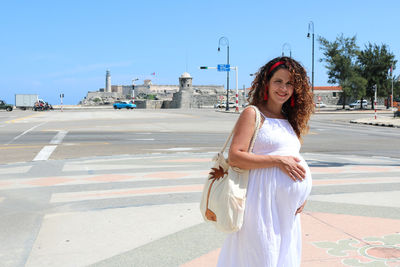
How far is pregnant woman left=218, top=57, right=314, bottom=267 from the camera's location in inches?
95.3

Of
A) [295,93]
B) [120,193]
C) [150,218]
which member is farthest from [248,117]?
[120,193]

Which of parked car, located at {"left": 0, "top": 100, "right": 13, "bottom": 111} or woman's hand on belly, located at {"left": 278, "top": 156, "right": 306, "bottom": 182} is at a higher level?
parked car, located at {"left": 0, "top": 100, "right": 13, "bottom": 111}

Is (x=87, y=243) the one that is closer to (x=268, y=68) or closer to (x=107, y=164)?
(x=268, y=68)

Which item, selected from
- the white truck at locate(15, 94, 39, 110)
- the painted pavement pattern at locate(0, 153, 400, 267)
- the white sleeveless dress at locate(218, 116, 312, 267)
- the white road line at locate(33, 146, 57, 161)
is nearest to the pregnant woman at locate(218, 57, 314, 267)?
the white sleeveless dress at locate(218, 116, 312, 267)

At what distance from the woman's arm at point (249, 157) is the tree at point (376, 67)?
2256 inches

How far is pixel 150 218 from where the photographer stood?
5145 mm

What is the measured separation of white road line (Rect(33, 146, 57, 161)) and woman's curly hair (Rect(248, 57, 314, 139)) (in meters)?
8.89

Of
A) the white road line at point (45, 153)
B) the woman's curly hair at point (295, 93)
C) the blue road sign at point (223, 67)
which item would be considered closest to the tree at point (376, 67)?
the blue road sign at point (223, 67)

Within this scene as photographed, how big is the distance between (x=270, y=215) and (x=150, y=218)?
292cm

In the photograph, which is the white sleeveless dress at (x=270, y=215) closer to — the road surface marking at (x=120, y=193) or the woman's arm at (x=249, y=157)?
the woman's arm at (x=249, y=157)

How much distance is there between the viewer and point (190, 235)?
177 inches

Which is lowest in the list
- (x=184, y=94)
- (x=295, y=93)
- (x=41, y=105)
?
(x=295, y=93)

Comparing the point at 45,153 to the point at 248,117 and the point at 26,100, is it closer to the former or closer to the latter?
the point at 248,117

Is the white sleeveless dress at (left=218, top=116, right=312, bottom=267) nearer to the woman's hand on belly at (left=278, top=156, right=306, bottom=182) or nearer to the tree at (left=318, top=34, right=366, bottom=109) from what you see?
the woman's hand on belly at (left=278, top=156, right=306, bottom=182)
